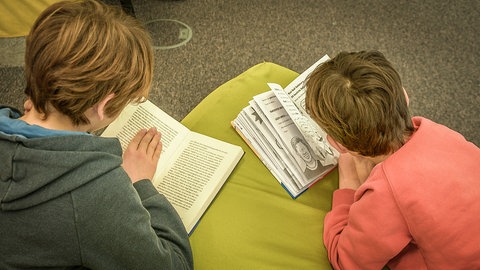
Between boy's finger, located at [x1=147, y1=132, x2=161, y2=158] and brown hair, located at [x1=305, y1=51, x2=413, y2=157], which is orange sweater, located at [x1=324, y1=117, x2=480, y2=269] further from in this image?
boy's finger, located at [x1=147, y1=132, x2=161, y2=158]

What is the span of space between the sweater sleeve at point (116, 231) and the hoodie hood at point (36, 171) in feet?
0.10

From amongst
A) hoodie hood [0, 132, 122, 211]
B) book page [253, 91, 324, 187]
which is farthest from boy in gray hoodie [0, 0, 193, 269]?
book page [253, 91, 324, 187]

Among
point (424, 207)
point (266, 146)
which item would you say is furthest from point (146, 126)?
point (424, 207)

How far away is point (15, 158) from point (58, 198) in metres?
0.09

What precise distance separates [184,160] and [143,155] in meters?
0.12

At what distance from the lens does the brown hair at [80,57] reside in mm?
747

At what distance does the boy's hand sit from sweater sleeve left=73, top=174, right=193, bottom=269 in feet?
0.73

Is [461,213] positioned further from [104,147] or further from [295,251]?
[104,147]

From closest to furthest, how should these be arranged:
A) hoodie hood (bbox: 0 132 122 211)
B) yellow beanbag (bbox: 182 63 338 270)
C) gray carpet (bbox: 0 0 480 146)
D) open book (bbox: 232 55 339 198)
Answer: hoodie hood (bbox: 0 132 122 211) < yellow beanbag (bbox: 182 63 338 270) < open book (bbox: 232 55 339 198) < gray carpet (bbox: 0 0 480 146)

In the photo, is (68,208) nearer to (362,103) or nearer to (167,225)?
(167,225)

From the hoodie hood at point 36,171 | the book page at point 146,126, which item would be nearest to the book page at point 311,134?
the book page at point 146,126

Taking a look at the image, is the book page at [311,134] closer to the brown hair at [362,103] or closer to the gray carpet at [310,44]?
the brown hair at [362,103]

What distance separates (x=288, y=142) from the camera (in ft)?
3.72

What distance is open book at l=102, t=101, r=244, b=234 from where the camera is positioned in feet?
3.48
